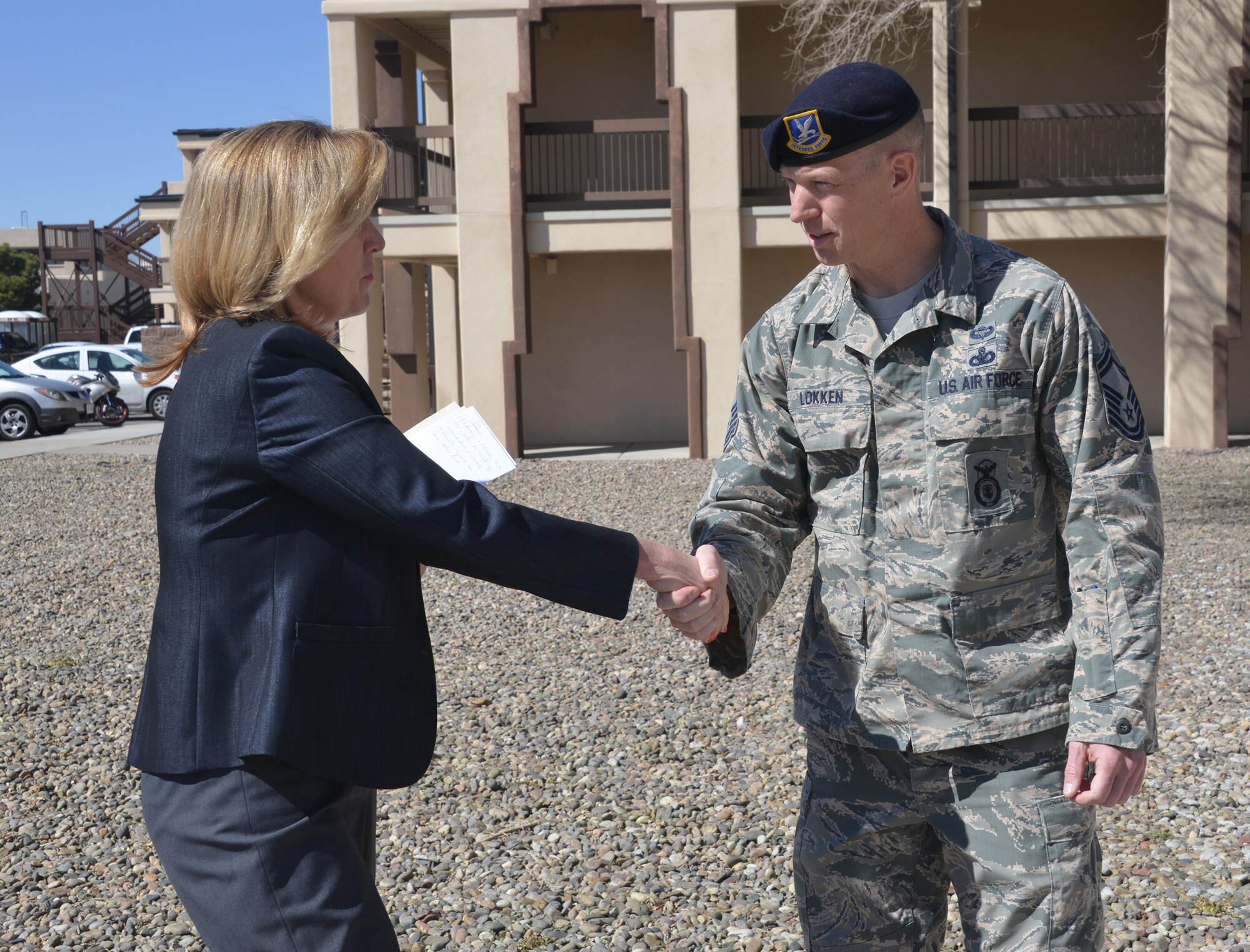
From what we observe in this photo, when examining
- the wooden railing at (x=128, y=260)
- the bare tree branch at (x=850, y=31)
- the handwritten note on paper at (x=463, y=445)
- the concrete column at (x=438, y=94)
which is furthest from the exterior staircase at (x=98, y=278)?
the handwritten note on paper at (x=463, y=445)

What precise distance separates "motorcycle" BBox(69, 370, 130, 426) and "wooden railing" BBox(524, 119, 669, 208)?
12.0 metres

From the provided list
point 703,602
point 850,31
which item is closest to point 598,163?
point 850,31

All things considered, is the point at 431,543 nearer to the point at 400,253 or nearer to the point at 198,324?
the point at 198,324

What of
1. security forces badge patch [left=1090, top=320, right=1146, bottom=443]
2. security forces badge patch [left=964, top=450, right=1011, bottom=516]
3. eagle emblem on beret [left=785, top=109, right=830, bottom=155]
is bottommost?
security forces badge patch [left=964, top=450, right=1011, bottom=516]

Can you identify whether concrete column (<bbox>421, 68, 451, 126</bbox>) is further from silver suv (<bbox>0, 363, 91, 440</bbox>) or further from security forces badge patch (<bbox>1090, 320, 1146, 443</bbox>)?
security forces badge patch (<bbox>1090, 320, 1146, 443</bbox>)

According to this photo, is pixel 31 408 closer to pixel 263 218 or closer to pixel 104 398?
pixel 104 398

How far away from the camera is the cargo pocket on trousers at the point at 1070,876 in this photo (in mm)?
2209

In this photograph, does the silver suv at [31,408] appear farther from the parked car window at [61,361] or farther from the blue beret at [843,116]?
the blue beret at [843,116]

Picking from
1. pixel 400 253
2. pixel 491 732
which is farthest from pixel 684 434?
pixel 491 732

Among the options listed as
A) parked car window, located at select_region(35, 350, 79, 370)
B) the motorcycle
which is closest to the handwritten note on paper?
the motorcycle

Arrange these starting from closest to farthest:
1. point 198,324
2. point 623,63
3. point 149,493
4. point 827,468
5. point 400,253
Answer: point 198,324 < point 827,468 < point 149,493 < point 400,253 < point 623,63

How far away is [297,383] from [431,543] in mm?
311

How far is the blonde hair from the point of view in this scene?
197 centimetres

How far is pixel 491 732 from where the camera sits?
5590mm
